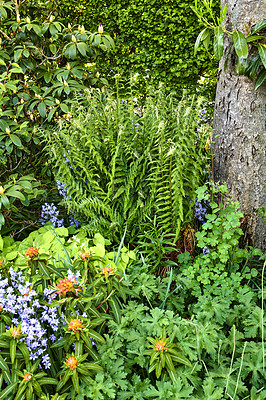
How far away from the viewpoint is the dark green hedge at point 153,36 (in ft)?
13.8

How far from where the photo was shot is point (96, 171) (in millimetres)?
2730

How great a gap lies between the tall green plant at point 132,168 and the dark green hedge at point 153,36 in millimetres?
1817

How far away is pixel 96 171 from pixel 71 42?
142 centimetres

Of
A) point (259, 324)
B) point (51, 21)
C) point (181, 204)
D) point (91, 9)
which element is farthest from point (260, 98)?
point (91, 9)

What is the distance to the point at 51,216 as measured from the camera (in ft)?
9.83

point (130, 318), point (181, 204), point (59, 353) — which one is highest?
point (181, 204)

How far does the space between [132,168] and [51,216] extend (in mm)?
1012

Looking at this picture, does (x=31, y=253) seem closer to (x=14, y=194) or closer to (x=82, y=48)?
(x=14, y=194)

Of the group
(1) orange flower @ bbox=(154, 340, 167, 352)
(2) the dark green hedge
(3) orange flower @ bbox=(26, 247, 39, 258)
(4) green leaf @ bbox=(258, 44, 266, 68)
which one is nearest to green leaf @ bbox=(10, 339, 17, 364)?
(3) orange flower @ bbox=(26, 247, 39, 258)

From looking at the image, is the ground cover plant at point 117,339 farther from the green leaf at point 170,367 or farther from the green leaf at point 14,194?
the green leaf at point 14,194

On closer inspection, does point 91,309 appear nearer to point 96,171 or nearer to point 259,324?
point 259,324

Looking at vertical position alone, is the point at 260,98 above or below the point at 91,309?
above

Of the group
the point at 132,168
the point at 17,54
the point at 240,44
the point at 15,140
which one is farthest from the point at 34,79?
the point at 240,44

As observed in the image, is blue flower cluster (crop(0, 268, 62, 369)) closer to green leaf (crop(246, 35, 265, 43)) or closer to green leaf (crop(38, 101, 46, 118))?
green leaf (crop(38, 101, 46, 118))
